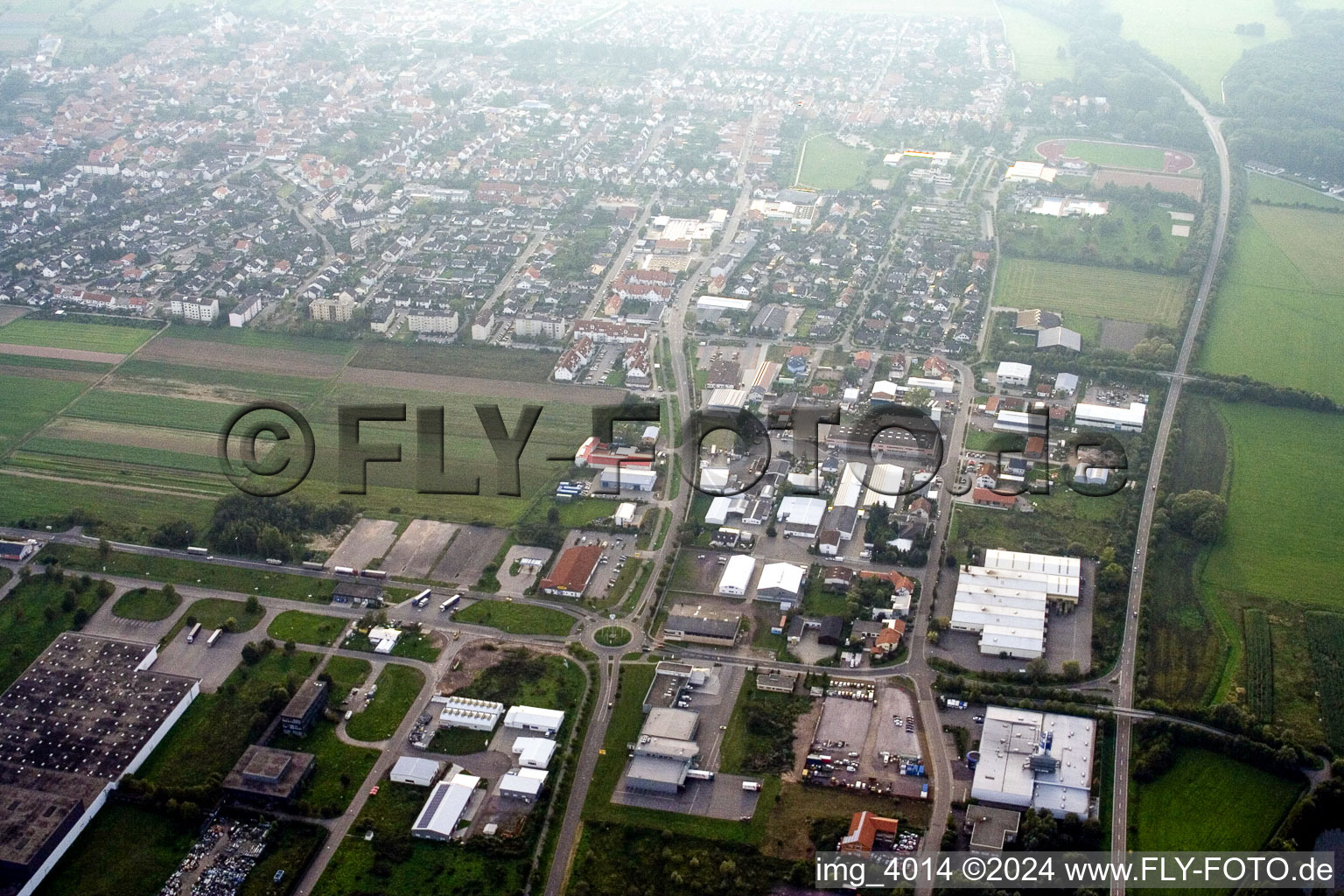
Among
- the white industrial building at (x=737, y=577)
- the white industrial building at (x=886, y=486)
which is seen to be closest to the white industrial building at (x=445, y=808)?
the white industrial building at (x=737, y=577)

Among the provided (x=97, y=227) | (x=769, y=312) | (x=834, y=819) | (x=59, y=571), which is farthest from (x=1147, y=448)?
(x=97, y=227)

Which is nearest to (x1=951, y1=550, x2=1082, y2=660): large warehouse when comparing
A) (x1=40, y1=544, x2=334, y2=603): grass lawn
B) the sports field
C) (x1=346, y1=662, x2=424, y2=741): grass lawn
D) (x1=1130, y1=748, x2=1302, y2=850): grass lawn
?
(x1=1130, y1=748, x2=1302, y2=850): grass lawn

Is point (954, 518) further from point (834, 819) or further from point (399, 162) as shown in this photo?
point (399, 162)

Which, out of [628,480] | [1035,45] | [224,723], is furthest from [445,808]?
[1035,45]

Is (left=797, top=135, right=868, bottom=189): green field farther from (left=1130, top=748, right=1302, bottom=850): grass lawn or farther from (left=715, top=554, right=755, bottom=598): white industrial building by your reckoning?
(left=1130, top=748, right=1302, bottom=850): grass lawn

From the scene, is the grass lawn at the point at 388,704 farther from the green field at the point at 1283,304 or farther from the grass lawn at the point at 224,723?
the green field at the point at 1283,304

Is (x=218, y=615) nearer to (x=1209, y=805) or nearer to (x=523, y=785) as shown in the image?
(x=523, y=785)
